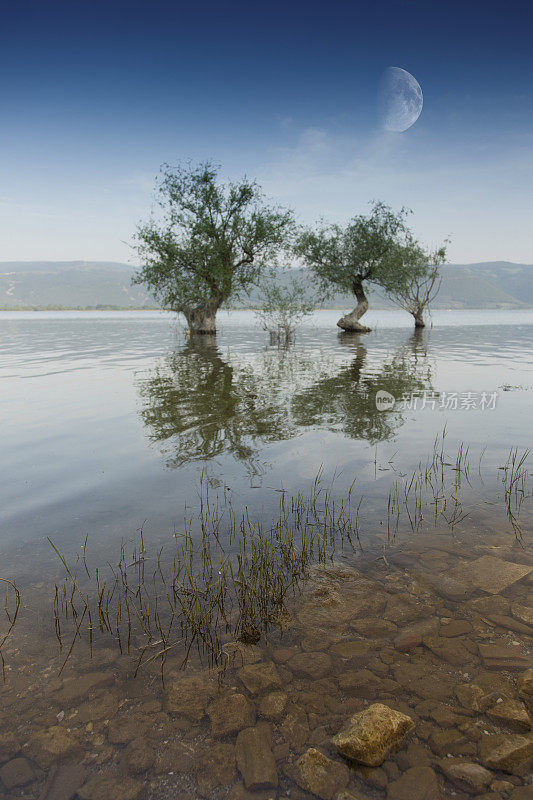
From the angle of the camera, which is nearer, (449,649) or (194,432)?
(449,649)

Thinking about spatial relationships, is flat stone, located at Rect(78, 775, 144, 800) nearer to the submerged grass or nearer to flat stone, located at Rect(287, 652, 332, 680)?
the submerged grass

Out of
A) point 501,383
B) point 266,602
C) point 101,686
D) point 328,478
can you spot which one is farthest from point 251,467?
point 501,383

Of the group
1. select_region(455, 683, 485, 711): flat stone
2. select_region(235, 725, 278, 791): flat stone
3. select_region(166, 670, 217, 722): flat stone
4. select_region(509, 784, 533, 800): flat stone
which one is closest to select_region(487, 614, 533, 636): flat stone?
select_region(455, 683, 485, 711): flat stone

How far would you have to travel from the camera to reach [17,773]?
3.10 m

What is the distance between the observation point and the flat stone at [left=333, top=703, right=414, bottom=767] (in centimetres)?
304

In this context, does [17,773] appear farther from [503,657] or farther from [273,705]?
[503,657]

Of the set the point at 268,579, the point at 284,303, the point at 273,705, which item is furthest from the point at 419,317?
the point at 273,705

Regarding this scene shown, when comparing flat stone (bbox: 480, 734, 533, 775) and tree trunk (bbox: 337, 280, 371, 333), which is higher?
tree trunk (bbox: 337, 280, 371, 333)

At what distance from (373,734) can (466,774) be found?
61cm

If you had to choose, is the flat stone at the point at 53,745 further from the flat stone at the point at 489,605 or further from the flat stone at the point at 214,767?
the flat stone at the point at 489,605

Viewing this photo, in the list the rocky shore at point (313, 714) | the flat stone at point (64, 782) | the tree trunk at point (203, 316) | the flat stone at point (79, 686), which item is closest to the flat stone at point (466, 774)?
the rocky shore at point (313, 714)

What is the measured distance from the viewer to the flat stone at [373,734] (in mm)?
3035

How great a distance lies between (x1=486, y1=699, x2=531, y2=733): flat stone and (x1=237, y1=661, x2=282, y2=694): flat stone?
167 centimetres

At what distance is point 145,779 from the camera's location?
3.05m
